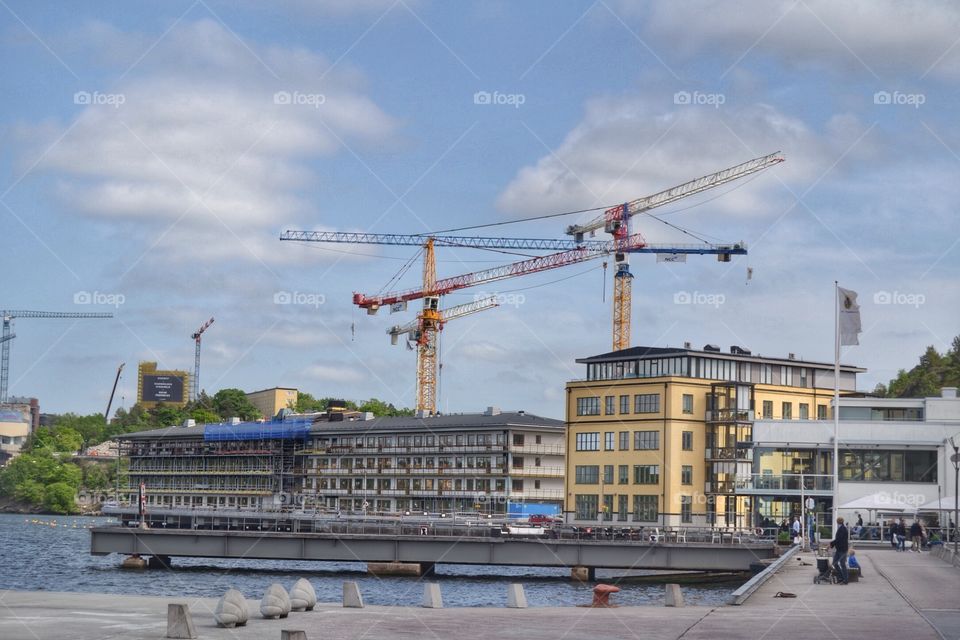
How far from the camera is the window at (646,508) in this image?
11850 centimetres

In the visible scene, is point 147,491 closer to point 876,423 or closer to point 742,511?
point 742,511

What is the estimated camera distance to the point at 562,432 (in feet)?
490

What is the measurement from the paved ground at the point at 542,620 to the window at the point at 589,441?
82655mm

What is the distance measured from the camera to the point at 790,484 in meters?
97.5

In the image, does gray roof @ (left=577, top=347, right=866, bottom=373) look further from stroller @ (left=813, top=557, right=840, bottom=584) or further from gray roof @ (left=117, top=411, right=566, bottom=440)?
stroller @ (left=813, top=557, right=840, bottom=584)

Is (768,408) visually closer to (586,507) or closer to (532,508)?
(586,507)

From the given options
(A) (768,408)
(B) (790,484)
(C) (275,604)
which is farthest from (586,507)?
(C) (275,604)

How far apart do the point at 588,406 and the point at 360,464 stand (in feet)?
144

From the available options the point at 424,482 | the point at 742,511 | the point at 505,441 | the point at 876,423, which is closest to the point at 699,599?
the point at 876,423

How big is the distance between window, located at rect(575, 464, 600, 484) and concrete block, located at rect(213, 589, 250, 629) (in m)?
96.0

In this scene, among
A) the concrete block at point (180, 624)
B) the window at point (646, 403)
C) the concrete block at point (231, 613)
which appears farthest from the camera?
the window at point (646, 403)

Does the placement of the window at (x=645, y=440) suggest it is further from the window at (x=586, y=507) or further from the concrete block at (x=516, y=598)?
the concrete block at (x=516, y=598)

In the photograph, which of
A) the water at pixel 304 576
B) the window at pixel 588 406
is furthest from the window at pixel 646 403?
the water at pixel 304 576

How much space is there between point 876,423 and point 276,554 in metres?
43.7
